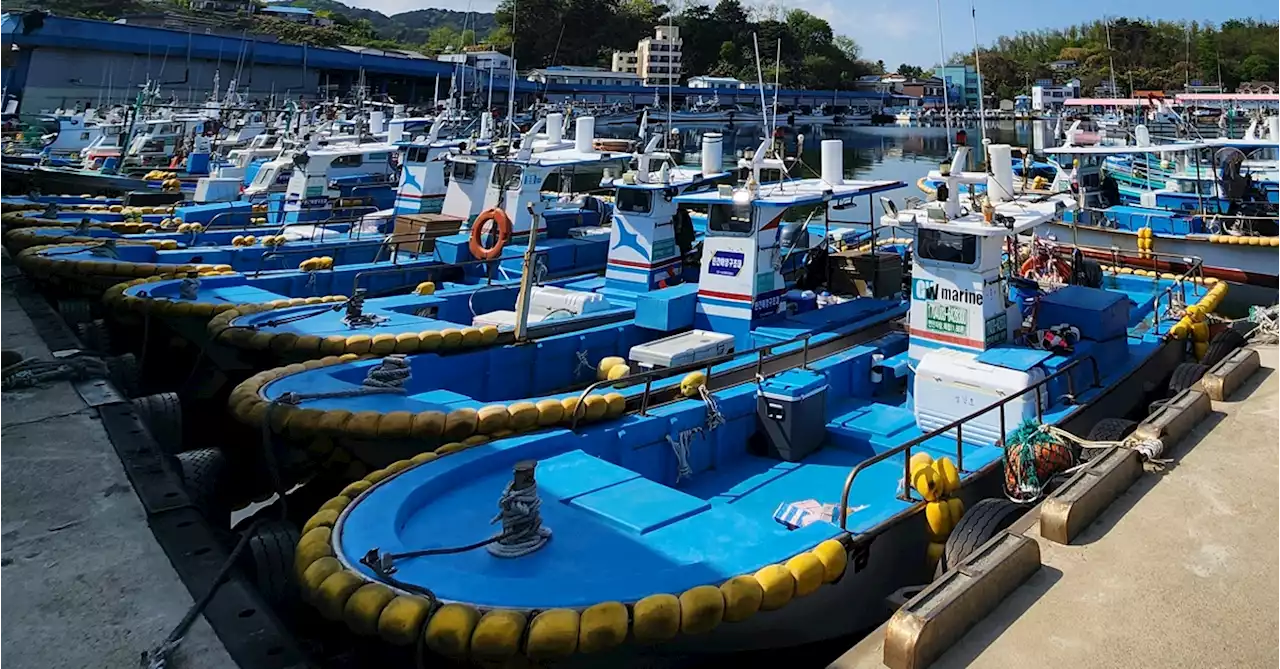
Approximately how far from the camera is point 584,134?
572 inches

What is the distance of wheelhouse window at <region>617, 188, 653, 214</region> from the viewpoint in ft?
36.6

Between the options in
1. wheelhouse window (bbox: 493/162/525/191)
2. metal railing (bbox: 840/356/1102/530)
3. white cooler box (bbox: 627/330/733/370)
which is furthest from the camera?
wheelhouse window (bbox: 493/162/525/191)

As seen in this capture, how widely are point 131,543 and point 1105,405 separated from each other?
783 centimetres

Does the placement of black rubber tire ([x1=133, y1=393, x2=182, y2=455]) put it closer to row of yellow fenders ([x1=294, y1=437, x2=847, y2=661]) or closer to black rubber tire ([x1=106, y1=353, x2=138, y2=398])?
black rubber tire ([x1=106, y1=353, x2=138, y2=398])

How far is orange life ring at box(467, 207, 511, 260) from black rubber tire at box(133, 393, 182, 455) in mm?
5473

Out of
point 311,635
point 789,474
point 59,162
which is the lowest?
point 311,635

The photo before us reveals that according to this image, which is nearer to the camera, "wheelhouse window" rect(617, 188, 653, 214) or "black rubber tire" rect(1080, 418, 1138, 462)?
"black rubber tire" rect(1080, 418, 1138, 462)

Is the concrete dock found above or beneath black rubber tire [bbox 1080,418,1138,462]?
beneath

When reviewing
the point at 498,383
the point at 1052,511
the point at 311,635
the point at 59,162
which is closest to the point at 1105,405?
the point at 1052,511

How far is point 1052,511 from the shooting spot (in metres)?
4.85

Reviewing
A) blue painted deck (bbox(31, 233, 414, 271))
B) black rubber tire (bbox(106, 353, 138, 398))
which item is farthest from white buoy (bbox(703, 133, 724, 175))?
black rubber tire (bbox(106, 353, 138, 398))

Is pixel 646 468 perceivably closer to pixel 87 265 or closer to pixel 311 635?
pixel 311 635

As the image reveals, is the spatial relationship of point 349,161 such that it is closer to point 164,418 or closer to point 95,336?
point 95,336

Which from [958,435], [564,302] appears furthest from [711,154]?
[958,435]
